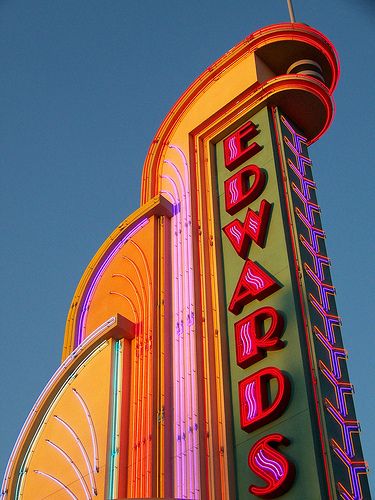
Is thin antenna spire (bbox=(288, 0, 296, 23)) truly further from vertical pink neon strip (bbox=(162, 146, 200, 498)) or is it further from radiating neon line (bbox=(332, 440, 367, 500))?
radiating neon line (bbox=(332, 440, 367, 500))

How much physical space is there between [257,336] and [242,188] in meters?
3.50

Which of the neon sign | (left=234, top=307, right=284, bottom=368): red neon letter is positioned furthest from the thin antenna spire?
(left=234, top=307, right=284, bottom=368): red neon letter

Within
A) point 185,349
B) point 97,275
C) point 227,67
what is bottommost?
point 185,349

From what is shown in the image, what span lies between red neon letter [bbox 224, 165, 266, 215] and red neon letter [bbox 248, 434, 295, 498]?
485 cm

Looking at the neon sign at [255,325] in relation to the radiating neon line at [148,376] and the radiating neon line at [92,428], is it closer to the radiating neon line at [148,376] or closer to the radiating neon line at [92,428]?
the radiating neon line at [148,376]

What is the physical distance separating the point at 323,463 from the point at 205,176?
280 inches

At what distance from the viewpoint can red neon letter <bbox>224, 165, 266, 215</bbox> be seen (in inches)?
574

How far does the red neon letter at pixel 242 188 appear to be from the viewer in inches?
574

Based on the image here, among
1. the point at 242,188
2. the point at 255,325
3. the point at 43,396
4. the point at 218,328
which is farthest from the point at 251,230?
the point at 43,396

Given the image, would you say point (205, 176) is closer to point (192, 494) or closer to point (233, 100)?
point (233, 100)

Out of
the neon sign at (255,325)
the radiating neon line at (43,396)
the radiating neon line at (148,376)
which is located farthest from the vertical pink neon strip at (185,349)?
the radiating neon line at (43,396)

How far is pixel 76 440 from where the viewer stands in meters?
13.7

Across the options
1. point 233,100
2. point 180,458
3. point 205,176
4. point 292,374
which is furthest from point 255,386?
point 233,100

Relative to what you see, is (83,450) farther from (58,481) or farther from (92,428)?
(58,481)
